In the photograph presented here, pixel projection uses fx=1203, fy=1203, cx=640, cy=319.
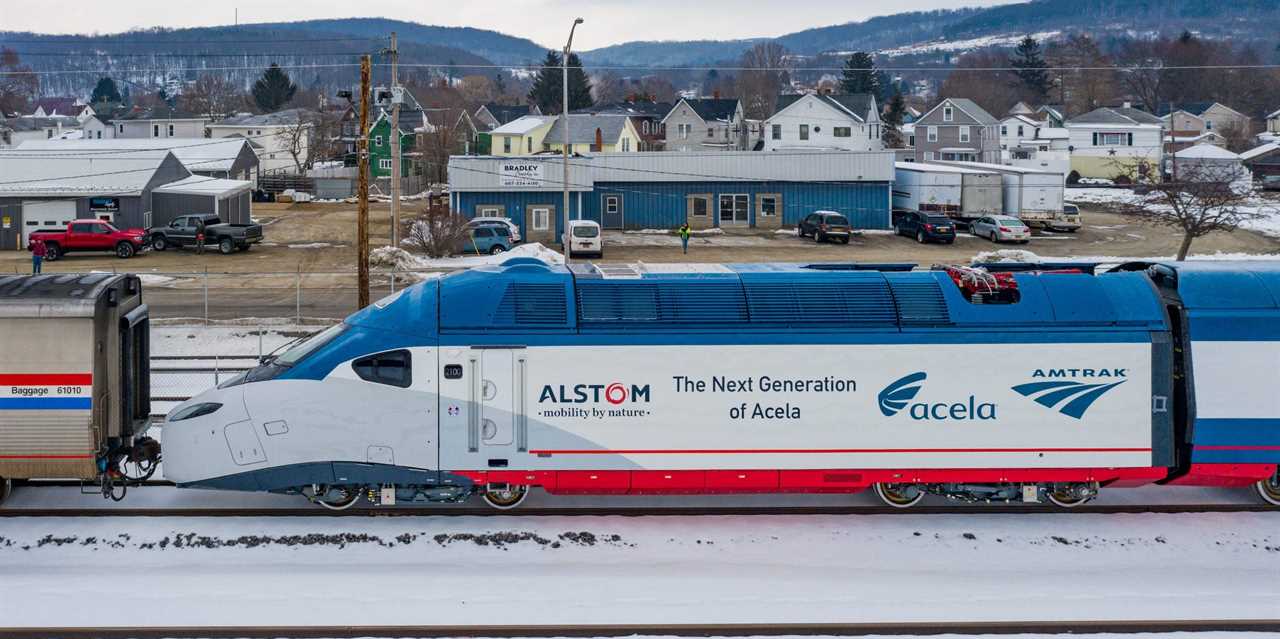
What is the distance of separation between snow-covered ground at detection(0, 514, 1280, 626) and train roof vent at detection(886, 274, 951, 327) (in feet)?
7.83

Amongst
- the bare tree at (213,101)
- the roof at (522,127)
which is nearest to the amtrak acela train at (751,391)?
the roof at (522,127)

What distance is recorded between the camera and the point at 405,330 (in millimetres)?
13109

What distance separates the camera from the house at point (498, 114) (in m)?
123

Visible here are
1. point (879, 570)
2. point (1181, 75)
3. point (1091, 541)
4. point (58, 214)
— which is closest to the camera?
point (879, 570)

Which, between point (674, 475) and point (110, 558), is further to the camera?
point (674, 475)

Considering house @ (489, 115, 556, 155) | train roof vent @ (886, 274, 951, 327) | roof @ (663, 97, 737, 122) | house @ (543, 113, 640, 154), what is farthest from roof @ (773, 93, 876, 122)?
train roof vent @ (886, 274, 951, 327)

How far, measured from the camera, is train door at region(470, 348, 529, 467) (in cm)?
1314

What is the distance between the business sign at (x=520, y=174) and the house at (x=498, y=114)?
6208 cm

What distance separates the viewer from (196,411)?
13.4 m

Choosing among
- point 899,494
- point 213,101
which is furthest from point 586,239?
point 213,101

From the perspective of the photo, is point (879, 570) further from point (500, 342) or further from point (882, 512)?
point (500, 342)

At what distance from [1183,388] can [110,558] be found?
467 inches

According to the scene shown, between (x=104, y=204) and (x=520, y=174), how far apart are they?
1791 centimetres

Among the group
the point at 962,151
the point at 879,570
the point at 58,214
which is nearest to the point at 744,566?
the point at 879,570
